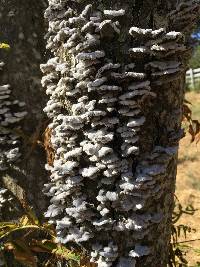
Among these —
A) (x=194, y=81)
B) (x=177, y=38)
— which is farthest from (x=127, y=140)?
(x=194, y=81)

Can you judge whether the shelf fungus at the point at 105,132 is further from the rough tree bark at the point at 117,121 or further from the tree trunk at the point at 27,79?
the tree trunk at the point at 27,79

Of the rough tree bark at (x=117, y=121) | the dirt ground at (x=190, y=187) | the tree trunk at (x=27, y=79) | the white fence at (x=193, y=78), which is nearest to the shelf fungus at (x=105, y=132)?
the rough tree bark at (x=117, y=121)

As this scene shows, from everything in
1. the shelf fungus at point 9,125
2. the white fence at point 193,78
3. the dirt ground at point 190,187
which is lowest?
the dirt ground at point 190,187

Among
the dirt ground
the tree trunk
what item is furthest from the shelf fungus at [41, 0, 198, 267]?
the dirt ground

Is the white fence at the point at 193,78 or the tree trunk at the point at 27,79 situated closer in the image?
the tree trunk at the point at 27,79

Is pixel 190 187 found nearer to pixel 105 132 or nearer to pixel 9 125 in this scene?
pixel 9 125

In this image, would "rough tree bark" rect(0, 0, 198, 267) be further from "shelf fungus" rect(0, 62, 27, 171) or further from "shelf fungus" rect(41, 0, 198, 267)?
"shelf fungus" rect(0, 62, 27, 171)
